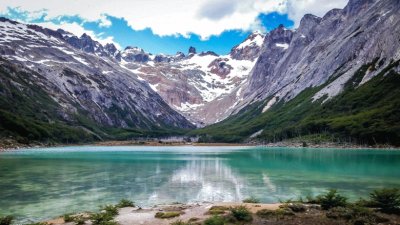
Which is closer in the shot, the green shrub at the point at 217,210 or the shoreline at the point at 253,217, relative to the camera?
the shoreline at the point at 253,217

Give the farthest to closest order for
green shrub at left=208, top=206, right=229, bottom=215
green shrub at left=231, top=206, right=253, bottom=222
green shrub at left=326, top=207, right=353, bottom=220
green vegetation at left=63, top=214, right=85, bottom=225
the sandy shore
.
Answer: green shrub at left=208, top=206, right=229, bottom=215 → the sandy shore → green shrub at left=231, top=206, right=253, bottom=222 → green vegetation at left=63, top=214, right=85, bottom=225 → green shrub at left=326, top=207, right=353, bottom=220

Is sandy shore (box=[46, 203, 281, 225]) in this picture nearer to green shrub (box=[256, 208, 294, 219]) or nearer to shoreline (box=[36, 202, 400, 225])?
shoreline (box=[36, 202, 400, 225])

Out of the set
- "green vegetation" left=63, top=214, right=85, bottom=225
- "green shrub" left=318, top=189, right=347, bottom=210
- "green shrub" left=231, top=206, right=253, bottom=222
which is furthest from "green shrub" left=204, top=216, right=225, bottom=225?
"green shrub" left=318, top=189, right=347, bottom=210

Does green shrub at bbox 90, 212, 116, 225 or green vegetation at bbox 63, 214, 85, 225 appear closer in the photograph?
green shrub at bbox 90, 212, 116, 225

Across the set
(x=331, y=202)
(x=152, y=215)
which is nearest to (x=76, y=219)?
(x=152, y=215)

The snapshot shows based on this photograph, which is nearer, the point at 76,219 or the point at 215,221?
the point at 215,221

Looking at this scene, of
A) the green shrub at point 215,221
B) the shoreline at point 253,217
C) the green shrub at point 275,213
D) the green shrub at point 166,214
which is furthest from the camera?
the green shrub at point 166,214

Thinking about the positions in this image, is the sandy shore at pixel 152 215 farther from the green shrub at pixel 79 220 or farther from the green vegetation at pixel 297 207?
the green vegetation at pixel 297 207

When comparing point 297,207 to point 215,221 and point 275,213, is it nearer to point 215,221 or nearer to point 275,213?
point 275,213

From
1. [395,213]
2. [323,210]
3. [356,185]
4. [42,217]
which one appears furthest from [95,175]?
[395,213]

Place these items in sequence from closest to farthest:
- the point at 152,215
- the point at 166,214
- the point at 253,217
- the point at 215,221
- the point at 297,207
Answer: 1. the point at 215,221
2. the point at 253,217
3. the point at 166,214
4. the point at 297,207
5. the point at 152,215

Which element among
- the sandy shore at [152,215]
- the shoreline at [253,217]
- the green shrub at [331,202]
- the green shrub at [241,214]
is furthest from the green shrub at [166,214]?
the green shrub at [331,202]

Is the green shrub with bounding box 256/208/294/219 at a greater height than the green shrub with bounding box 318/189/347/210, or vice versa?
the green shrub with bounding box 318/189/347/210

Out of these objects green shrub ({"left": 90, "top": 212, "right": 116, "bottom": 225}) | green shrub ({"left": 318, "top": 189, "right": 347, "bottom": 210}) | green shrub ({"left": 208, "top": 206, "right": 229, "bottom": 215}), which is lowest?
green shrub ({"left": 90, "top": 212, "right": 116, "bottom": 225})
